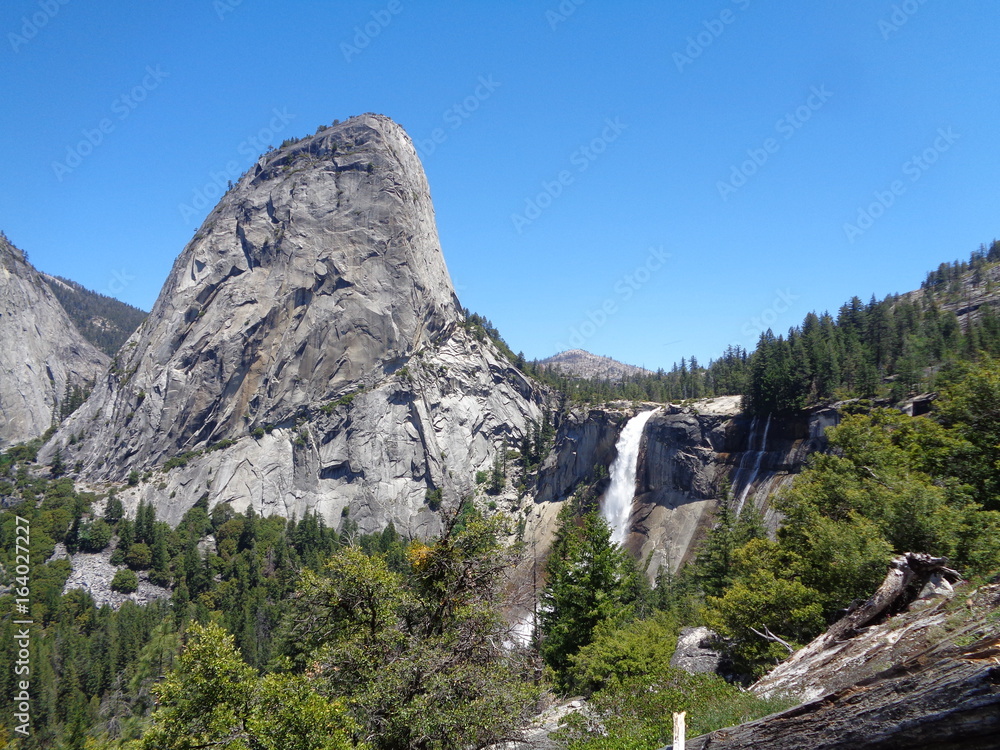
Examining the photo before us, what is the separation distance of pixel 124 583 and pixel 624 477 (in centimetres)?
8886

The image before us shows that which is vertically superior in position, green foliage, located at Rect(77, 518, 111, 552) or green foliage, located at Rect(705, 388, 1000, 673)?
green foliage, located at Rect(705, 388, 1000, 673)

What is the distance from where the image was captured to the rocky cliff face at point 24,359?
163 m

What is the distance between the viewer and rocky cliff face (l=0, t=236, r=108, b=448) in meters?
163

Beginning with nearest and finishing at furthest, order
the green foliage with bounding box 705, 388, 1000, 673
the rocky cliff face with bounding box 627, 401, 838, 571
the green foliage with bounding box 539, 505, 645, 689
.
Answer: the green foliage with bounding box 705, 388, 1000, 673
the green foliage with bounding box 539, 505, 645, 689
the rocky cliff face with bounding box 627, 401, 838, 571

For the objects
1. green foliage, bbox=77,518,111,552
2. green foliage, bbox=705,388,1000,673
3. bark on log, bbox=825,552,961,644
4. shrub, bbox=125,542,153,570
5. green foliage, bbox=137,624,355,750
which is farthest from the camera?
green foliage, bbox=77,518,111,552

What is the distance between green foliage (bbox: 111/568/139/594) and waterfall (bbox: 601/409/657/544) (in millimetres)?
83149

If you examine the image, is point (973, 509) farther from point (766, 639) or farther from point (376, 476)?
point (376, 476)

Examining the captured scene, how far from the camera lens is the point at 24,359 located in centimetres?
16962

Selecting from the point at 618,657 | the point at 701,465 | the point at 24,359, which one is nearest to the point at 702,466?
→ the point at 701,465

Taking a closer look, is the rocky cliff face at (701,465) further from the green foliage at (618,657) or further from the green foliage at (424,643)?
the green foliage at (424,643)

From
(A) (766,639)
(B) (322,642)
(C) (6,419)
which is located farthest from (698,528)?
(C) (6,419)

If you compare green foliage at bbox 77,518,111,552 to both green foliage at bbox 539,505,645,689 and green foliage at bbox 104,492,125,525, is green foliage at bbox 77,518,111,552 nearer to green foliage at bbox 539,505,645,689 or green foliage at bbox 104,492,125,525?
green foliage at bbox 104,492,125,525

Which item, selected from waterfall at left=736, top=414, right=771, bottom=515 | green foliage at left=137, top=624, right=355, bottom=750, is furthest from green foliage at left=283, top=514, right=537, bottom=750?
waterfall at left=736, top=414, right=771, bottom=515

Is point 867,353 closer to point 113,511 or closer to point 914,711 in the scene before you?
point 914,711
